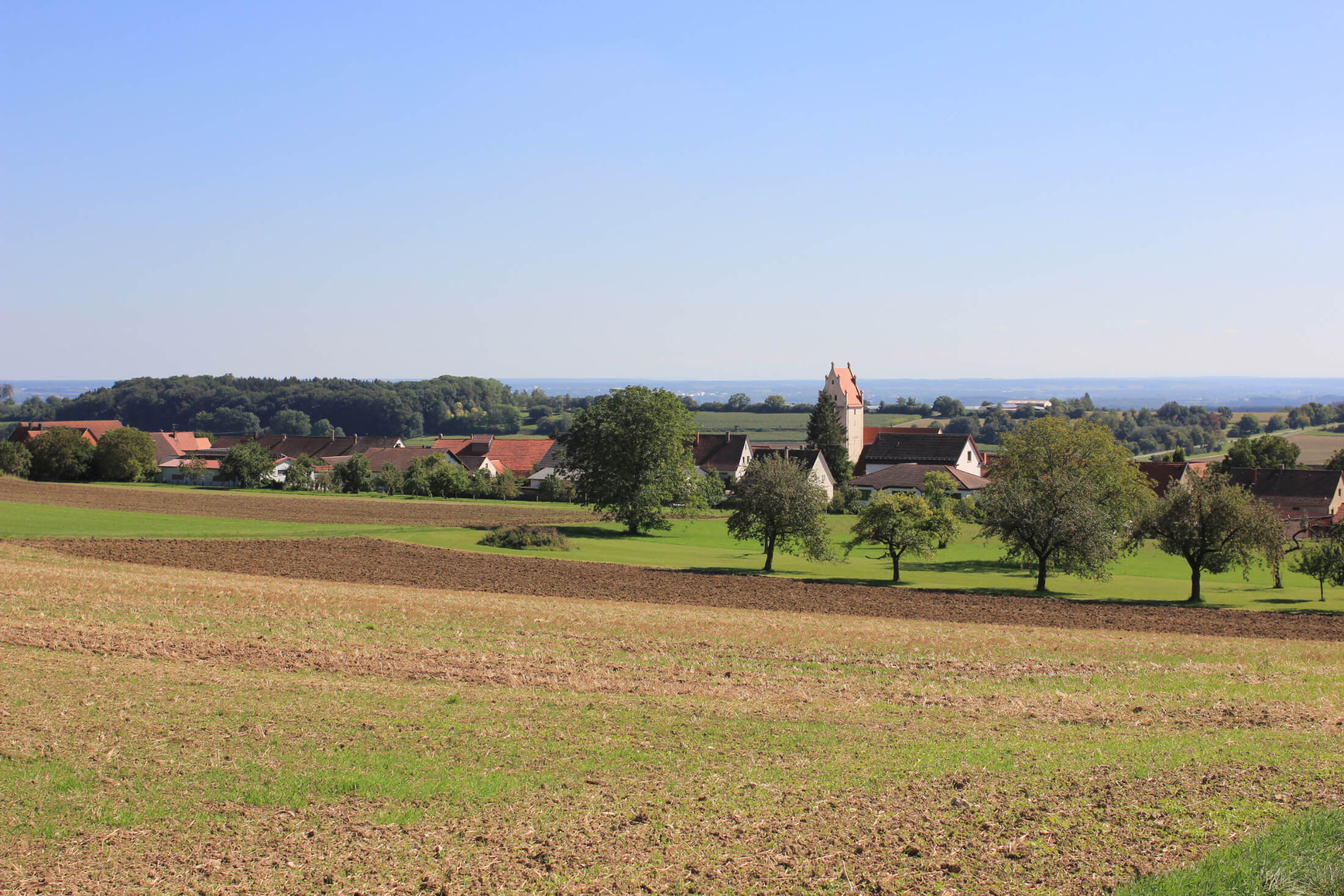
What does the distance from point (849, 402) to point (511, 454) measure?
4427 cm

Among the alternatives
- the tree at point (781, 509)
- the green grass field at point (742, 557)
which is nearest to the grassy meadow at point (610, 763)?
the green grass field at point (742, 557)

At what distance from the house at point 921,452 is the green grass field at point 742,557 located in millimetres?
44472

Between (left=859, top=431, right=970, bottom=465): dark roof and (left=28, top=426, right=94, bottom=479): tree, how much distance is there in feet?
280

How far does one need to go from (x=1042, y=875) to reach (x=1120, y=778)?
11.0ft

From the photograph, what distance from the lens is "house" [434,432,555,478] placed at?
117938 mm

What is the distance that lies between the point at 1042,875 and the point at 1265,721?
8.66m

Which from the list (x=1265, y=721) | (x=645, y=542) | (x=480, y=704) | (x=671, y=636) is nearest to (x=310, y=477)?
(x=645, y=542)

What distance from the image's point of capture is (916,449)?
112875 millimetres

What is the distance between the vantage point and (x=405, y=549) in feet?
161

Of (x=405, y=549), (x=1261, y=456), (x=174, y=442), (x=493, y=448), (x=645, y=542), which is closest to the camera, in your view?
(x=405, y=549)

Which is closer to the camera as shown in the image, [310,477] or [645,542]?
[645,542]

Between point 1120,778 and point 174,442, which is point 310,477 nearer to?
point 174,442

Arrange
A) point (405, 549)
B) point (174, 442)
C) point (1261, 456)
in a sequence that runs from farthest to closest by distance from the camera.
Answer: point (174, 442) < point (1261, 456) < point (405, 549)

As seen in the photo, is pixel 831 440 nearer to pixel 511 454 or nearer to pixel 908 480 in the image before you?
pixel 908 480
